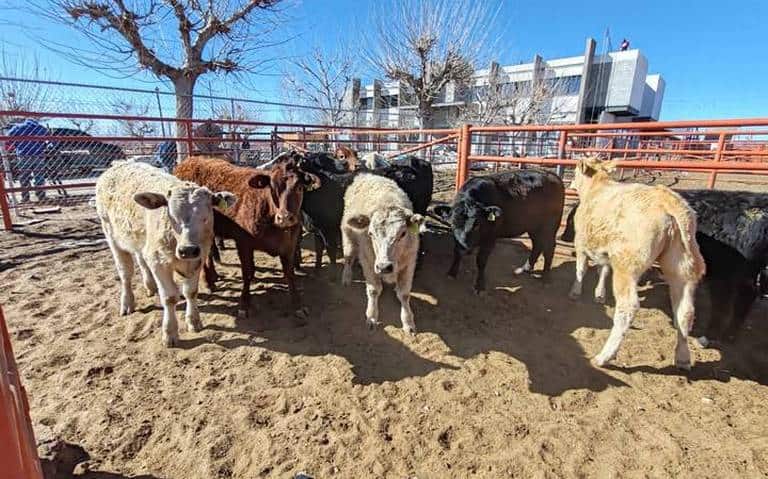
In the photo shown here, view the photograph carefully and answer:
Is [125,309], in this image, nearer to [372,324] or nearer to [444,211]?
[372,324]

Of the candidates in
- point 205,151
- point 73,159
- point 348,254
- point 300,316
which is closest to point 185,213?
point 300,316

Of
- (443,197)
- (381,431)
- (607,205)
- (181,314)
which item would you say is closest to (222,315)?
(181,314)

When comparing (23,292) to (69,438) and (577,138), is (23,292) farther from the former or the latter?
(577,138)

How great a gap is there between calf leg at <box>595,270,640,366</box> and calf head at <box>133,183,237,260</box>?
338 centimetres

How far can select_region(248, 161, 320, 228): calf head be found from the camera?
3572mm

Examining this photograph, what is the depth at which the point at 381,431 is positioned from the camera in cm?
244

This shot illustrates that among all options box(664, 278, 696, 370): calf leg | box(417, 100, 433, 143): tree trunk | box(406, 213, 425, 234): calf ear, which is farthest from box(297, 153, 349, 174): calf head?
box(417, 100, 433, 143): tree trunk

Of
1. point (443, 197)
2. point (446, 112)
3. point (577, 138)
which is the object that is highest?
point (446, 112)

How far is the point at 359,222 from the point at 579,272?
8.36 feet

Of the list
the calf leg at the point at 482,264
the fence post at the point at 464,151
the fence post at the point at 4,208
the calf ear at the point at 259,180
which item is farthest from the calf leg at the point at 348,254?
the fence post at the point at 4,208

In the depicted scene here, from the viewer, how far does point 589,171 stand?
4328 millimetres

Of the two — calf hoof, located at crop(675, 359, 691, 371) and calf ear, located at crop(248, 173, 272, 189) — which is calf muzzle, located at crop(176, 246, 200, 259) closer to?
calf ear, located at crop(248, 173, 272, 189)

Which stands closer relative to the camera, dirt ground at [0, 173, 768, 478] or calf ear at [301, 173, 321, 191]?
dirt ground at [0, 173, 768, 478]

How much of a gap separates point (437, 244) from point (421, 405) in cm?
351
